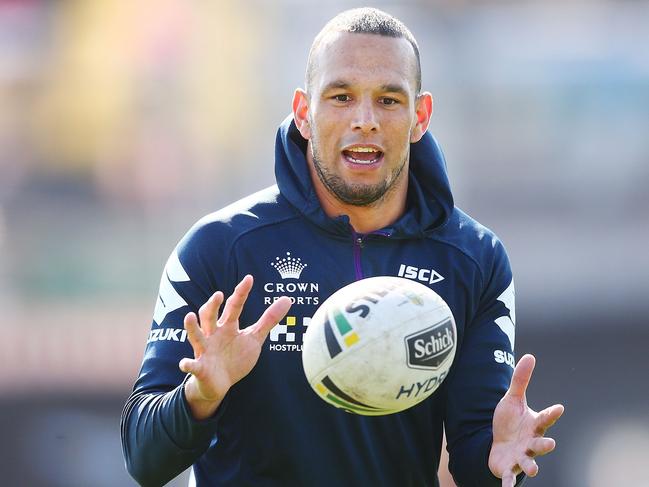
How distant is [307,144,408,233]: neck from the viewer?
4984 mm

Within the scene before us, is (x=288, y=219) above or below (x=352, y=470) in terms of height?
above

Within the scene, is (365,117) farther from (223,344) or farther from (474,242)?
(223,344)

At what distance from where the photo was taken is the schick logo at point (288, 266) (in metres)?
4.81

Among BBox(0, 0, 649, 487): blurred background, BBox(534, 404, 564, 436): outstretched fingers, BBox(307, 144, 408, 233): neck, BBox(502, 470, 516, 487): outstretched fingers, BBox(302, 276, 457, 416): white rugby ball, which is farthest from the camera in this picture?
BBox(0, 0, 649, 487): blurred background

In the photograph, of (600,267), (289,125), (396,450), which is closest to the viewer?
(396,450)

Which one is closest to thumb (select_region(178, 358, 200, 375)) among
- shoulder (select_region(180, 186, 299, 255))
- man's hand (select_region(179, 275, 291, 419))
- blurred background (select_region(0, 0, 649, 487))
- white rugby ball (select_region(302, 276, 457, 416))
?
man's hand (select_region(179, 275, 291, 419))

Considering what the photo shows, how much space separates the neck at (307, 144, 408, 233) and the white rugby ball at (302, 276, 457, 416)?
79cm

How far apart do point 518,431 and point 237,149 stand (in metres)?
11.2

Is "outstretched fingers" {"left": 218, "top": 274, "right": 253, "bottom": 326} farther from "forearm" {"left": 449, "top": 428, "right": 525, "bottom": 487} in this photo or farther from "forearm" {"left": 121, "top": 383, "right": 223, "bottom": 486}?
"forearm" {"left": 449, "top": 428, "right": 525, "bottom": 487}

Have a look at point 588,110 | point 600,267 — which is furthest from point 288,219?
point 588,110

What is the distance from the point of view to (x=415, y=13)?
15.0 metres

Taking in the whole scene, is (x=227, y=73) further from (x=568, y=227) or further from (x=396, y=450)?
(x=396, y=450)

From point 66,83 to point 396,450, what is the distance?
467 inches

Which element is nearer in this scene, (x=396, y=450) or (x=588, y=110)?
(x=396, y=450)
